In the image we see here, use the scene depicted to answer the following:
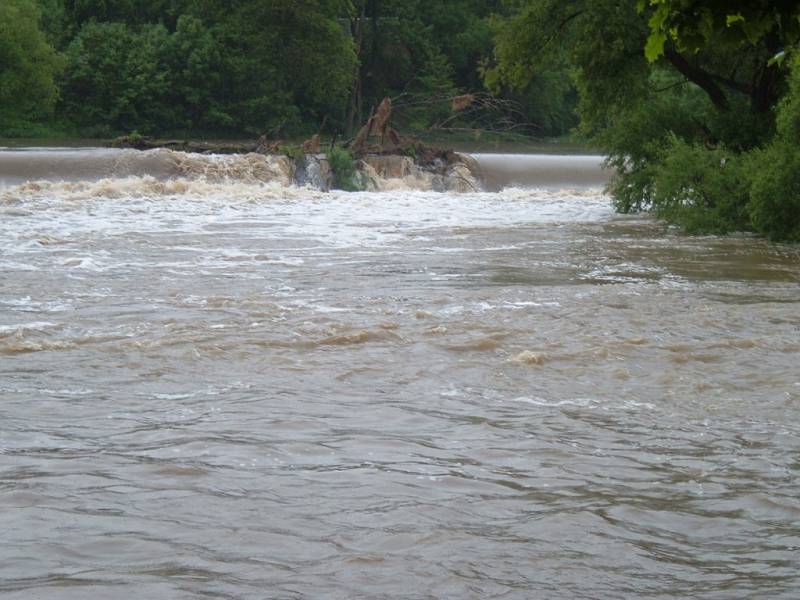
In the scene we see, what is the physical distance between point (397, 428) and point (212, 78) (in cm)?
4408

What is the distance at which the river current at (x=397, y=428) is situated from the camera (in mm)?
4730

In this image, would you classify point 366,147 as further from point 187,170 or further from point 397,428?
point 397,428

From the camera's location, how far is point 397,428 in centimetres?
680

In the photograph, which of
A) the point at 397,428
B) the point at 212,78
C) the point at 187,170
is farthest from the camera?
the point at 212,78

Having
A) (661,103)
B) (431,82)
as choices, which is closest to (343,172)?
(661,103)

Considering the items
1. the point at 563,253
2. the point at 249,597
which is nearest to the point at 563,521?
the point at 249,597

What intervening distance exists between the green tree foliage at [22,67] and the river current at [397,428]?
3264 cm

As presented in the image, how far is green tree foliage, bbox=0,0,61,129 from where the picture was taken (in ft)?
150

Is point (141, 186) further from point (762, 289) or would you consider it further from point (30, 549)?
point (30, 549)

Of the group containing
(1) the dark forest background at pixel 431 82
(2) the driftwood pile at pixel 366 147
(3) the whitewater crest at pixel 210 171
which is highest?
(1) the dark forest background at pixel 431 82

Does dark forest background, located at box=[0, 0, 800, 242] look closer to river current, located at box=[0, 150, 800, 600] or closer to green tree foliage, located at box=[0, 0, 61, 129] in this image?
green tree foliage, located at box=[0, 0, 61, 129]

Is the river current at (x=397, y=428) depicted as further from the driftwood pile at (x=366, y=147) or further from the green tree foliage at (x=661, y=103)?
the driftwood pile at (x=366, y=147)

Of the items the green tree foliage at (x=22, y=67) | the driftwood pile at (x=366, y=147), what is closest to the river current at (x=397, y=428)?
the driftwood pile at (x=366, y=147)

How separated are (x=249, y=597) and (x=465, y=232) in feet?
50.0
